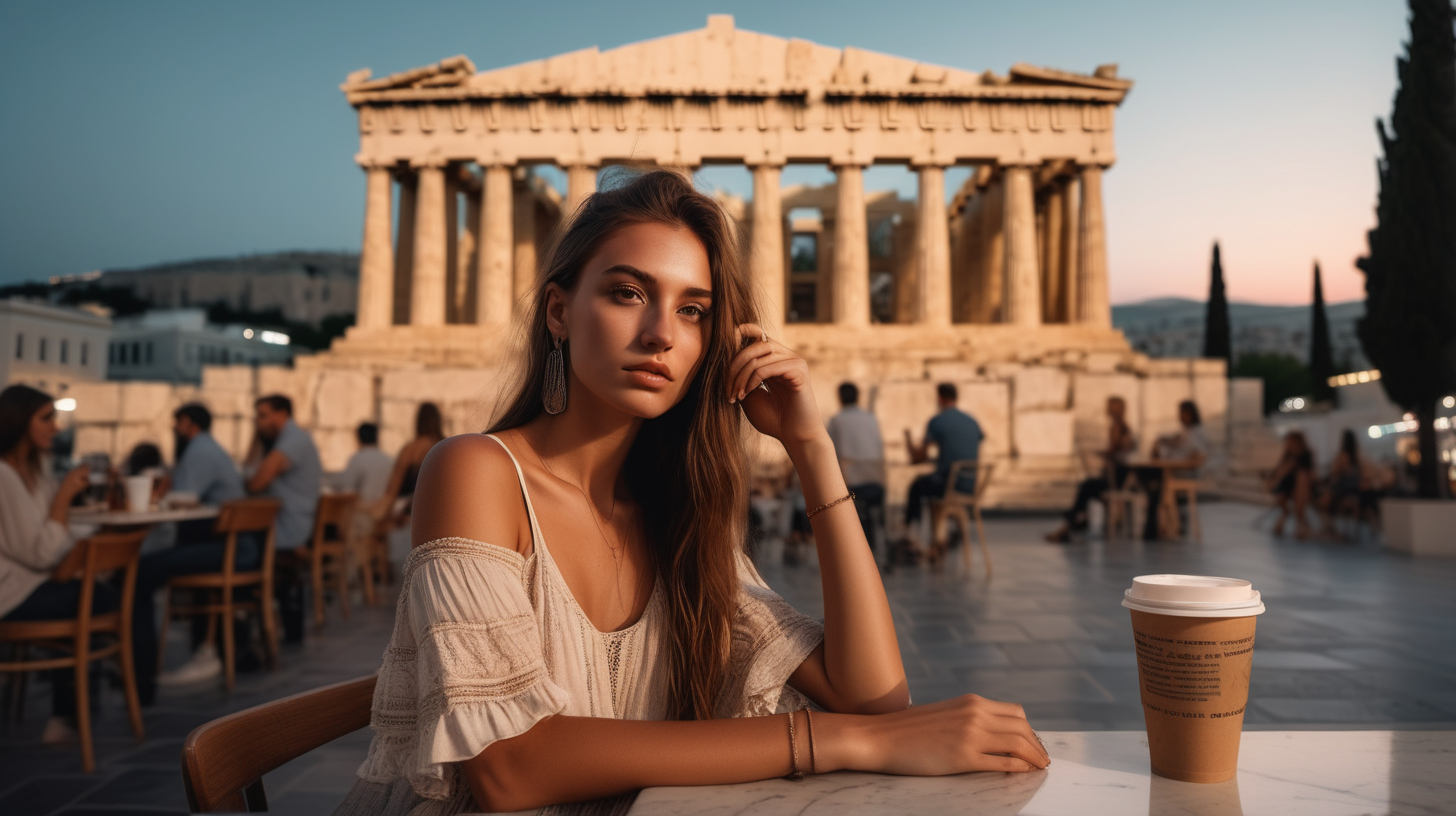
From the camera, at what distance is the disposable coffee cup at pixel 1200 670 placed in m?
1.13

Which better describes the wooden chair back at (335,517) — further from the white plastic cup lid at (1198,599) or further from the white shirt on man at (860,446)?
the white plastic cup lid at (1198,599)

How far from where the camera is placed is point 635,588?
5.48ft

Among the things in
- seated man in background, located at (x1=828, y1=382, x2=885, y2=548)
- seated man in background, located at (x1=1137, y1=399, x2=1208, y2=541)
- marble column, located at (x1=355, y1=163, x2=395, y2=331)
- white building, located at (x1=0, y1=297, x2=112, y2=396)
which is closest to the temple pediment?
marble column, located at (x1=355, y1=163, x2=395, y2=331)

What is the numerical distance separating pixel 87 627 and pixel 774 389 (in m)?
4.06

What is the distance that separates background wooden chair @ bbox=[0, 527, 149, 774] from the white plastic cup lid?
4.34m

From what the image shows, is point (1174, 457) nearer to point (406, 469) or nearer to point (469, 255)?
point (406, 469)

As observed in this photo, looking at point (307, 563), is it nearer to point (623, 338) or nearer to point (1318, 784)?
point (623, 338)

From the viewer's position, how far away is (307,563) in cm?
730

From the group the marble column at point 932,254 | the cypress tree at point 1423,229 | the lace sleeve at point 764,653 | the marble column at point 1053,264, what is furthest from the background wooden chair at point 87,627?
the marble column at point 1053,264

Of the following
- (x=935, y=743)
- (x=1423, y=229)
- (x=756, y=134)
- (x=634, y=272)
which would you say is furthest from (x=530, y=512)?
(x=756, y=134)

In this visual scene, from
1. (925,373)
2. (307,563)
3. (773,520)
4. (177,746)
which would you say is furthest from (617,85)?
(177,746)

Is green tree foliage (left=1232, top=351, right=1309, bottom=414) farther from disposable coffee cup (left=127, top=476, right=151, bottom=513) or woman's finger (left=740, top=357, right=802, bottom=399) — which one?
woman's finger (left=740, top=357, right=802, bottom=399)

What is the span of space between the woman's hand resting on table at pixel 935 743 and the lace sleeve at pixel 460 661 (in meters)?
0.39

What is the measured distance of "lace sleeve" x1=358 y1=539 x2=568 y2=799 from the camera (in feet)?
3.95
